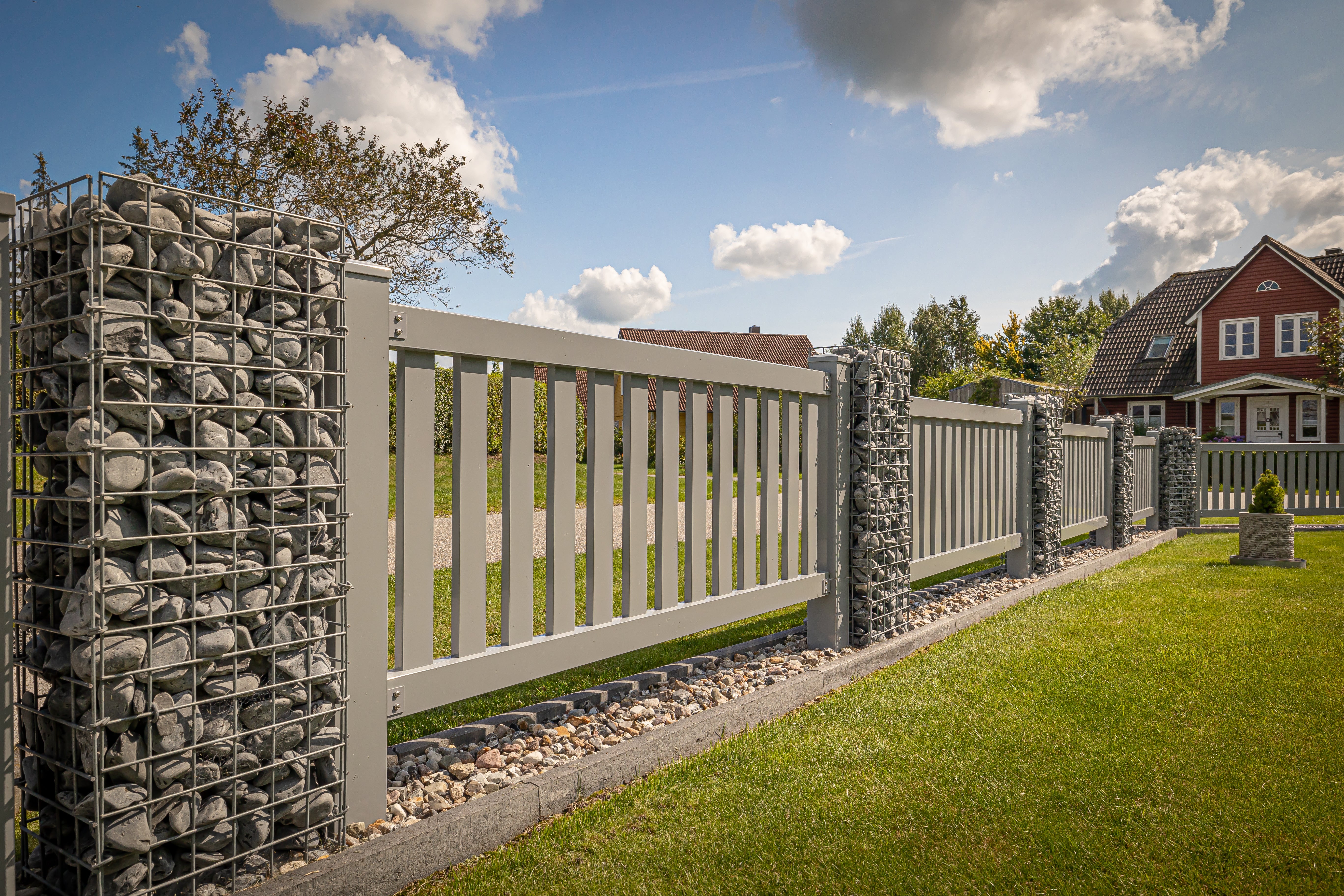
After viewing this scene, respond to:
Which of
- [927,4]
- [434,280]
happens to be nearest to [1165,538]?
[927,4]

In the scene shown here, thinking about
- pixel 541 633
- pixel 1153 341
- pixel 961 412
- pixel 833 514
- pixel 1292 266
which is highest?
pixel 1292 266

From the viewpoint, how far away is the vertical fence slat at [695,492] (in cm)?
334

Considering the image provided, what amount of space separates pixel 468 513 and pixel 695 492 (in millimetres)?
1231

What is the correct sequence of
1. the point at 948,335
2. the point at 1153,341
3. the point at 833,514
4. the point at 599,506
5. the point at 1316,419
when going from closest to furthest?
the point at 599,506, the point at 833,514, the point at 1316,419, the point at 1153,341, the point at 948,335

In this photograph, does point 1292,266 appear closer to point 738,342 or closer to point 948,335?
point 738,342

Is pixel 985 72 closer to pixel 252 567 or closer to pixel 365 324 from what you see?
pixel 365 324

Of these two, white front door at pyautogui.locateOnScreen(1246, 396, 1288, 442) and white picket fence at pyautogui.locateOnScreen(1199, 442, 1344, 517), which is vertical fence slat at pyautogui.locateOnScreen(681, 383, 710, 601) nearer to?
white picket fence at pyautogui.locateOnScreen(1199, 442, 1344, 517)

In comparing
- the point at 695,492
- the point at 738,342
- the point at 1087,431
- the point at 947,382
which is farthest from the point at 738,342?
the point at 695,492

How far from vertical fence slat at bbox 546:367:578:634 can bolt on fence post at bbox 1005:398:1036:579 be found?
5.30 m

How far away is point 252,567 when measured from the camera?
1.77 meters

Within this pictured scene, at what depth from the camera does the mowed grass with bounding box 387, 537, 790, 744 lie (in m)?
3.26

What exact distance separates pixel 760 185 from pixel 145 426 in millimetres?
10853

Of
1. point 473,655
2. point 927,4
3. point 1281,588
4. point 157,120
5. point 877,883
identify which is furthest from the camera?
point 157,120

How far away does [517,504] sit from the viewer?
259 cm
